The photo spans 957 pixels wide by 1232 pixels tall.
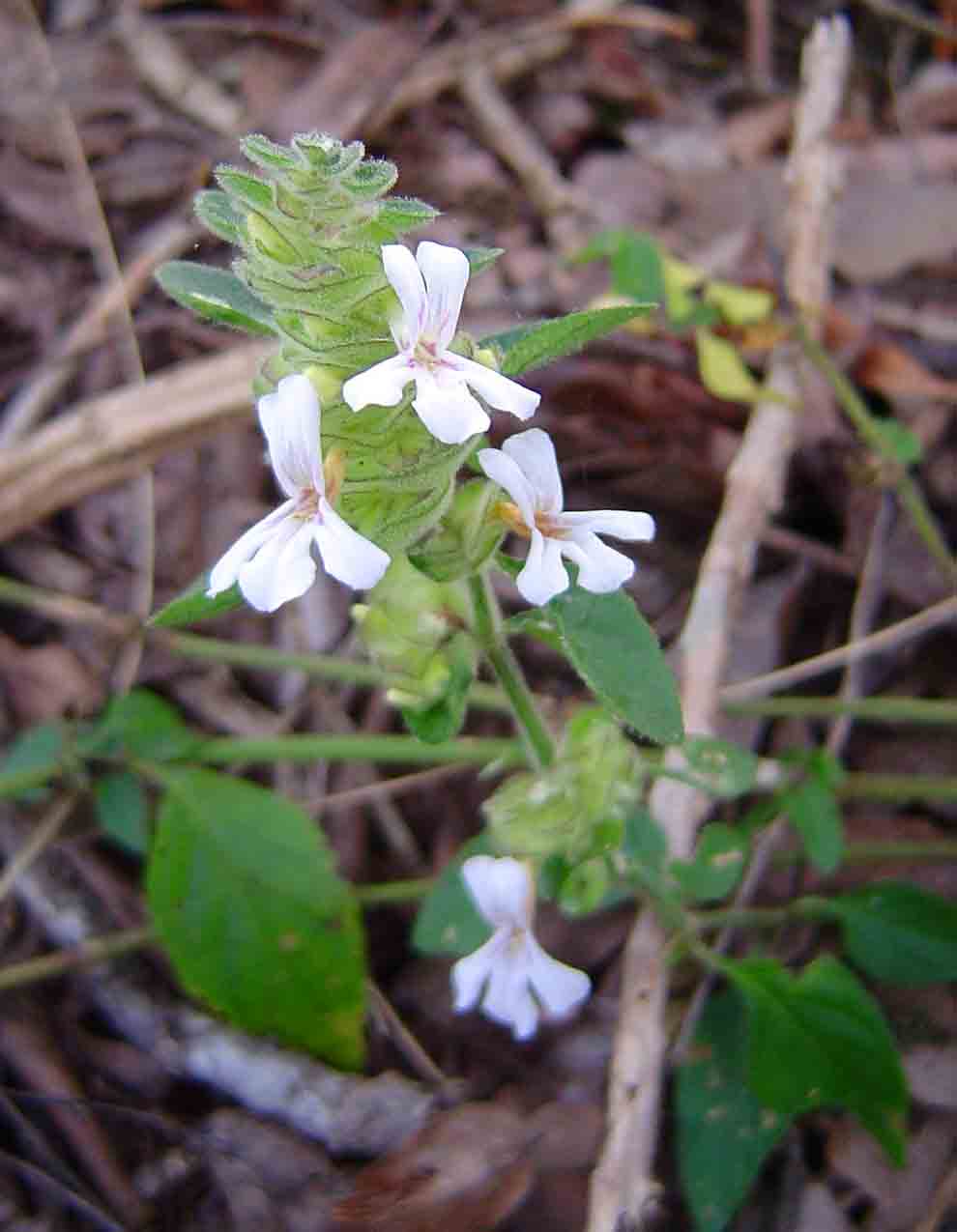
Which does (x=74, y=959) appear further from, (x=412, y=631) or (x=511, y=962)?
(x=412, y=631)

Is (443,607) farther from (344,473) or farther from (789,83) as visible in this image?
(789,83)

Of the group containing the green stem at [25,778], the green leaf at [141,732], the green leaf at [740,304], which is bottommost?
the green stem at [25,778]

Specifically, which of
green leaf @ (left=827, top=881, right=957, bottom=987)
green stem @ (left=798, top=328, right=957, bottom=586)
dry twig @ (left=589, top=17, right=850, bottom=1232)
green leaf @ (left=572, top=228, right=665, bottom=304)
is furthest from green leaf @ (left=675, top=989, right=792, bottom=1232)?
green leaf @ (left=572, top=228, right=665, bottom=304)

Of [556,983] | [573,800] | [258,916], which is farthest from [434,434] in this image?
[258,916]

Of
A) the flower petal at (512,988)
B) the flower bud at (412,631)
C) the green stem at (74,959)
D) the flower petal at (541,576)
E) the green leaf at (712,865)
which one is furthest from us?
the green stem at (74,959)

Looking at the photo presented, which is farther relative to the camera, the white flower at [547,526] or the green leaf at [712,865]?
the green leaf at [712,865]

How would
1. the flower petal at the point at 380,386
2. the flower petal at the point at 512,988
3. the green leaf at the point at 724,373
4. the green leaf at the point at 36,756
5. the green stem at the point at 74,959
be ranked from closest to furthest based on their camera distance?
the flower petal at the point at 380,386 < the flower petal at the point at 512,988 < the green stem at the point at 74,959 < the green leaf at the point at 36,756 < the green leaf at the point at 724,373

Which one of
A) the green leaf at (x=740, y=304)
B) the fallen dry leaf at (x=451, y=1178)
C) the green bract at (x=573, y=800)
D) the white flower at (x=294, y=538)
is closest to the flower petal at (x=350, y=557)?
the white flower at (x=294, y=538)

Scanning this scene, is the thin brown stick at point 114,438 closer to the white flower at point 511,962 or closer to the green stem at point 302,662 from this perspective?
the green stem at point 302,662
